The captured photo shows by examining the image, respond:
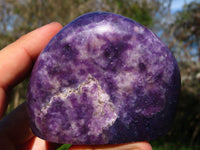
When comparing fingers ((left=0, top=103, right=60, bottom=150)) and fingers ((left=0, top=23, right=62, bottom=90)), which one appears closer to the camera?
fingers ((left=0, top=23, right=62, bottom=90))

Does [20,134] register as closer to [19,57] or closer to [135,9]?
[19,57]

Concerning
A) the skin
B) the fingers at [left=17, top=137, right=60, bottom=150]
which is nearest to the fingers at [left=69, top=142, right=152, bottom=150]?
the skin

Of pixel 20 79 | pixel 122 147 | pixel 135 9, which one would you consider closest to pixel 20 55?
pixel 20 79

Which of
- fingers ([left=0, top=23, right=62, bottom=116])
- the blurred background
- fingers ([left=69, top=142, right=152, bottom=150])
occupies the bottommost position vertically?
the blurred background

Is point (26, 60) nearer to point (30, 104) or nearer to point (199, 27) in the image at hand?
point (30, 104)

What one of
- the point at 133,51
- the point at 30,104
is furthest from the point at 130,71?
the point at 30,104

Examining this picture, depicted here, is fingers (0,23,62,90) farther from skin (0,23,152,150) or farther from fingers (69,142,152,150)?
fingers (69,142,152,150)
